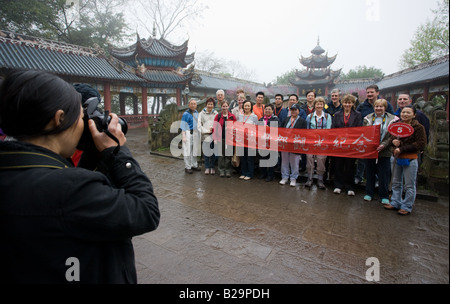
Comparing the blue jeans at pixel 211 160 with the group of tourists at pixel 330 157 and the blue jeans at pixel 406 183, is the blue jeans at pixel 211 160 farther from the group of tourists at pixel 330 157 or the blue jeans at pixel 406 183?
the blue jeans at pixel 406 183

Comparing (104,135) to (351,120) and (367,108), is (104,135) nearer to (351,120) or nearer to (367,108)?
(351,120)

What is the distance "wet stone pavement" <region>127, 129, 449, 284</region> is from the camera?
84.0 inches

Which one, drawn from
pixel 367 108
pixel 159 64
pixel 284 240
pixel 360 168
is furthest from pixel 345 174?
pixel 159 64

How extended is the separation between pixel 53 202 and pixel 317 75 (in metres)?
31.0

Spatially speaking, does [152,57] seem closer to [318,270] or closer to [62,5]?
[62,5]

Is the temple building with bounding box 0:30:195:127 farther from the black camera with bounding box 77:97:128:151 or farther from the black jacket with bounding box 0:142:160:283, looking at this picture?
the black jacket with bounding box 0:142:160:283

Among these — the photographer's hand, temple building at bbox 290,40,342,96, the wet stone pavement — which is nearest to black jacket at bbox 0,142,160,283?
the photographer's hand

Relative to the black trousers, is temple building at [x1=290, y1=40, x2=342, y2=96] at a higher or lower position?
higher

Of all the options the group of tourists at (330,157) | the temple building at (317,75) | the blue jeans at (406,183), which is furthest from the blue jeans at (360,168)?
the temple building at (317,75)

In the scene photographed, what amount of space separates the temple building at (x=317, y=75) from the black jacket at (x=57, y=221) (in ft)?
98.5

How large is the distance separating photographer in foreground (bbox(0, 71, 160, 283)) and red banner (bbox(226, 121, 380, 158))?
4179mm

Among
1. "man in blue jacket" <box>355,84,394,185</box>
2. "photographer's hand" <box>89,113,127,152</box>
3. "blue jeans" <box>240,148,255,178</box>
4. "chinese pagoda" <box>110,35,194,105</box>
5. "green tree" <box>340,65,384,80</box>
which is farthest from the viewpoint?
"green tree" <box>340,65,384,80</box>

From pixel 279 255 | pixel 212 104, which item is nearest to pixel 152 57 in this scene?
pixel 212 104

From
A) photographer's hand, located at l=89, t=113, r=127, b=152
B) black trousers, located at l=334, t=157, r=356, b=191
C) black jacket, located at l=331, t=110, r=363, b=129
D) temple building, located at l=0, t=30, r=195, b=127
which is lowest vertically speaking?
black trousers, located at l=334, t=157, r=356, b=191
